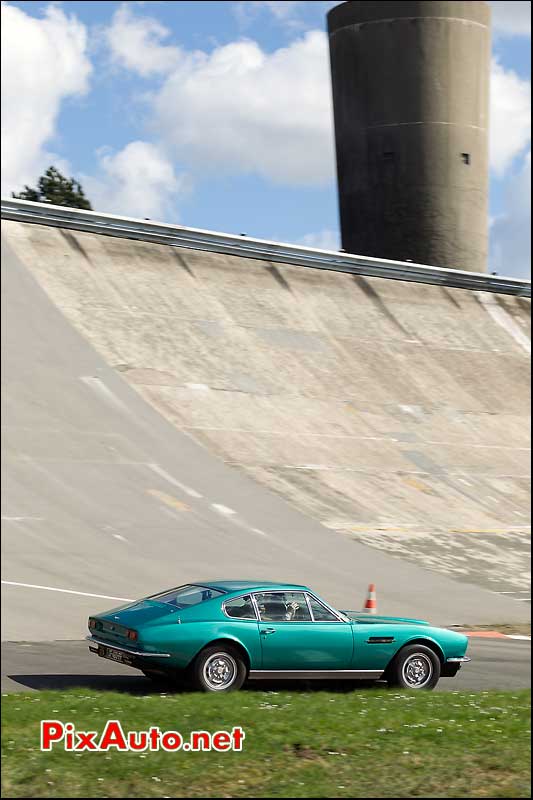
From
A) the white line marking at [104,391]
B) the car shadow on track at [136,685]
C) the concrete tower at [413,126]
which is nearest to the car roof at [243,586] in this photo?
the car shadow on track at [136,685]

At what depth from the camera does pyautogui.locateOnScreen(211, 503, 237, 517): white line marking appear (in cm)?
2295

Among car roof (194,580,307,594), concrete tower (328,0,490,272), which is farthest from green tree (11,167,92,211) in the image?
car roof (194,580,307,594)

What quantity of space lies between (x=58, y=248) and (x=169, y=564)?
14958 mm

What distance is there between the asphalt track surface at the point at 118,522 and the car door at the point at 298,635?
377 cm

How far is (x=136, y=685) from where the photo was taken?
10758 millimetres

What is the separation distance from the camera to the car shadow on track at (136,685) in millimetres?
10344

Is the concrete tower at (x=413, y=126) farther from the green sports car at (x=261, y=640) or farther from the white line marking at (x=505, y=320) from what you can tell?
the green sports car at (x=261, y=640)

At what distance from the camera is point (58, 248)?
31859 millimetres

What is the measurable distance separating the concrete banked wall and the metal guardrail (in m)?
0.40

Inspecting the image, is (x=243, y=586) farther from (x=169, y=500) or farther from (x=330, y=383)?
(x=330, y=383)

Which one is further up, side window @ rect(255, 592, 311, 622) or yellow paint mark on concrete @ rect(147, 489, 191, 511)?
yellow paint mark on concrete @ rect(147, 489, 191, 511)

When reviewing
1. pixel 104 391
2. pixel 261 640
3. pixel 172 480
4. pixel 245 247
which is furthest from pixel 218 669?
pixel 245 247

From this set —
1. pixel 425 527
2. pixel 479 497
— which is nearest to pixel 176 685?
Answer: pixel 425 527

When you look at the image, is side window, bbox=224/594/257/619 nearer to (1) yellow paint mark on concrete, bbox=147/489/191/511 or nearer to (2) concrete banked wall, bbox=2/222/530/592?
(1) yellow paint mark on concrete, bbox=147/489/191/511
